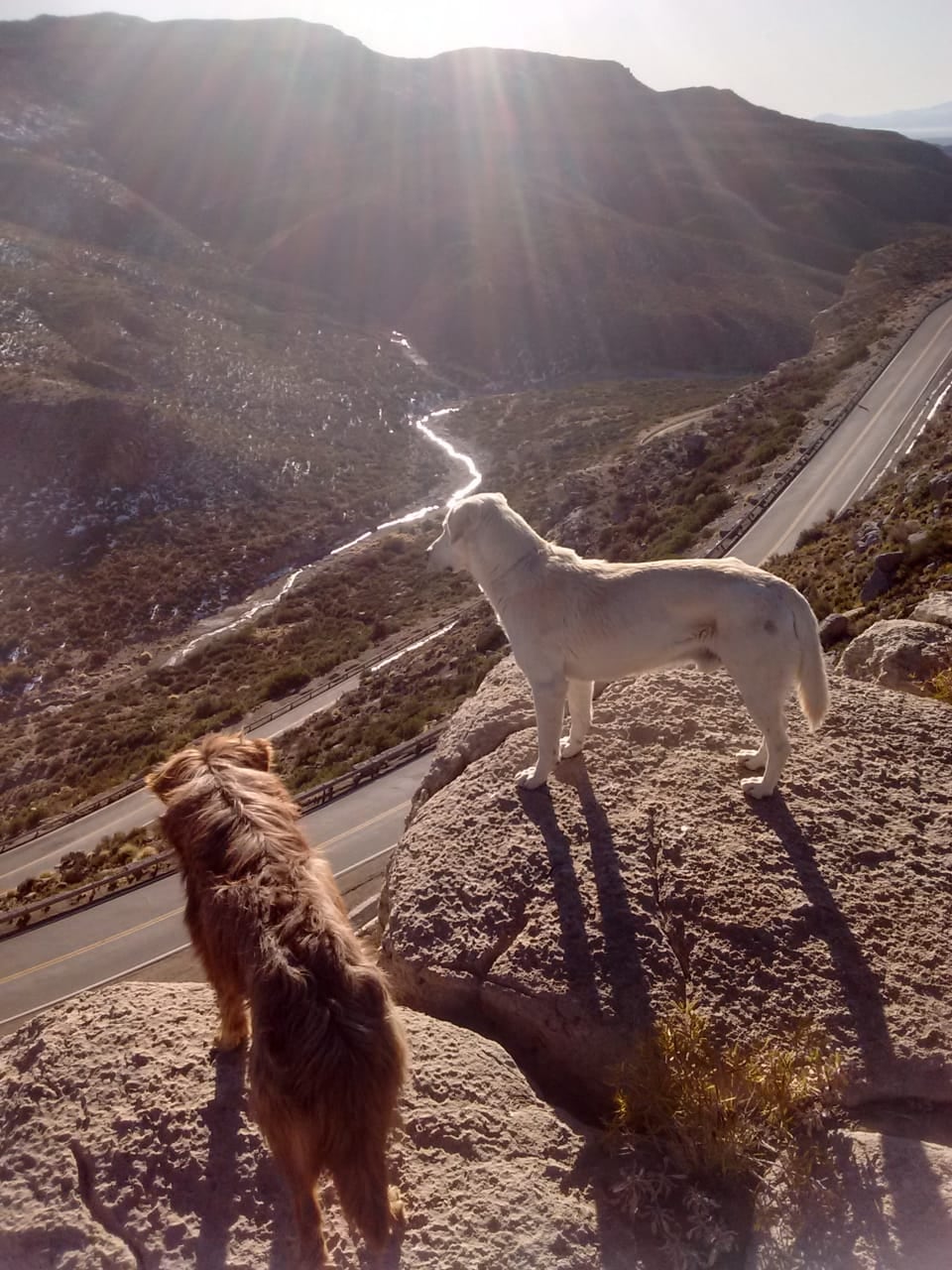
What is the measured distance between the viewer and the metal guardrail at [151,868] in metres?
15.0

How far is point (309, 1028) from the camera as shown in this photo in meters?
2.78

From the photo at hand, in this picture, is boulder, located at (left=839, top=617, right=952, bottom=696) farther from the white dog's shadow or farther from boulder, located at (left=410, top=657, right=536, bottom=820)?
the white dog's shadow

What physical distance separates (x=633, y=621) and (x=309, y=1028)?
10.6 feet

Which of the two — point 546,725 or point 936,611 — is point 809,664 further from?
point 936,611

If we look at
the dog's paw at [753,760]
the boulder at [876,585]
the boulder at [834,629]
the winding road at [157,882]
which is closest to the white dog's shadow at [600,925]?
the dog's paw at [753,760]

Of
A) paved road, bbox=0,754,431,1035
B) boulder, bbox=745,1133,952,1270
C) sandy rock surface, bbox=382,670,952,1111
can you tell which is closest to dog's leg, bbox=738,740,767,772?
sandy rock surface, bbox=382,670,952,1111

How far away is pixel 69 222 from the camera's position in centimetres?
8250

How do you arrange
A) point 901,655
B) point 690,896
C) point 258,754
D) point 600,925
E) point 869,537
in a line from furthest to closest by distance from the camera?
1. point 869,537
2. point 901,655
3. point 690,896
4. point 600,925
5. point 258,754

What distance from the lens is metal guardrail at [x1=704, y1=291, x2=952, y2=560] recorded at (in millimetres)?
27656

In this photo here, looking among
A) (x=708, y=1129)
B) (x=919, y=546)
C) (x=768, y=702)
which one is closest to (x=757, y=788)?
(x=768, y=702)

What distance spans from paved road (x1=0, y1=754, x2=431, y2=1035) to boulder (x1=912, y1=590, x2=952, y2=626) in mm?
9624

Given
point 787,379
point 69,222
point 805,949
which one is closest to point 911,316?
point 787,379

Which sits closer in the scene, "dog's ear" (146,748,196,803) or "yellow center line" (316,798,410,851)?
"dog's ear" (146,748,196,803)

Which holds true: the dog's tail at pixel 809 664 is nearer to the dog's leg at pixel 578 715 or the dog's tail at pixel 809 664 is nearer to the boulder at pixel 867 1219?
the dog's leg at pixel 578 715
